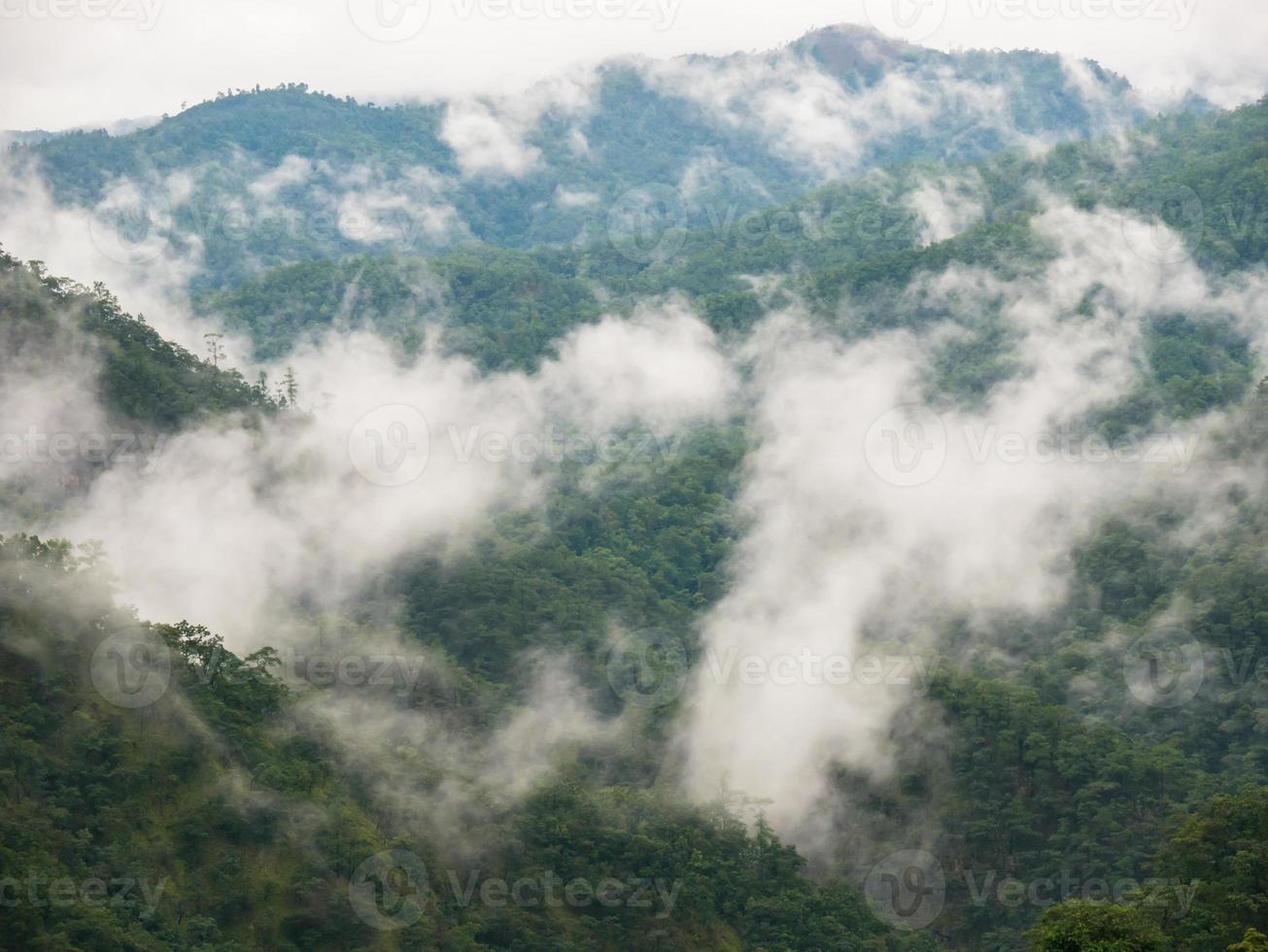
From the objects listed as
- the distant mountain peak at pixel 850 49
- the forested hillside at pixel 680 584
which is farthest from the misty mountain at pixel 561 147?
the forested hillside at pixel 680 584

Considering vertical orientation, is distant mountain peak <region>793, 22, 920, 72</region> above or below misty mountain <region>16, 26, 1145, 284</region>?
above

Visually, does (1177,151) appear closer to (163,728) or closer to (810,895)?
(810,895)

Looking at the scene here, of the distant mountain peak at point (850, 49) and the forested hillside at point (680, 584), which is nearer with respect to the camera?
the forested hillside at point (680, 584)

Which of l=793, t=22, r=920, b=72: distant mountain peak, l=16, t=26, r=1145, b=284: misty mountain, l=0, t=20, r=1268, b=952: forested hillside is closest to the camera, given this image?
l=0, t=20, r=1268, b=952: forested hillside

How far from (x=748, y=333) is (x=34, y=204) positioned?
66439 millimetres

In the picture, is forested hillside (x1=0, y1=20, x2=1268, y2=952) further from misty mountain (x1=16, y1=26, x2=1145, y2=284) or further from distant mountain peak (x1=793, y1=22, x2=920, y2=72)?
distant mountain peak (x1=793, y1=22, x2=920, y2=72)

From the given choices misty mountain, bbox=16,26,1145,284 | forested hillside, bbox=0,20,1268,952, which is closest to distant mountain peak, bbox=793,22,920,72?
misty mountain, bbox=16,26,1145,284

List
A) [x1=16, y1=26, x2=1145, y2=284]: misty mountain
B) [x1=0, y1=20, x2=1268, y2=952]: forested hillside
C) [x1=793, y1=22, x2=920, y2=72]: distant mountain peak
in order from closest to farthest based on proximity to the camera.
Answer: [x1=0, y1=20, x2=1268, y2=952]: forested hillside
[x1=16, y1=26, x2=1145, y2=284]: misty mountain
[x1=793, y1=22, x2=920, y2=72]: distant mountain peak

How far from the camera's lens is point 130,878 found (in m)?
46.0

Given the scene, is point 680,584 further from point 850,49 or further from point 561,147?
point 850,49

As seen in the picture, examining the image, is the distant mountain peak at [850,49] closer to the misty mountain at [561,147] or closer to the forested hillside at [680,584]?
the misty mountain at [561,147]

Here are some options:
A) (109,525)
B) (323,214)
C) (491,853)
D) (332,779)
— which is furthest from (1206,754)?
(323,214)

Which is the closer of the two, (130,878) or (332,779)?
(130,878)

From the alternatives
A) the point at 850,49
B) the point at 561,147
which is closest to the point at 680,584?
the point at 561,147
